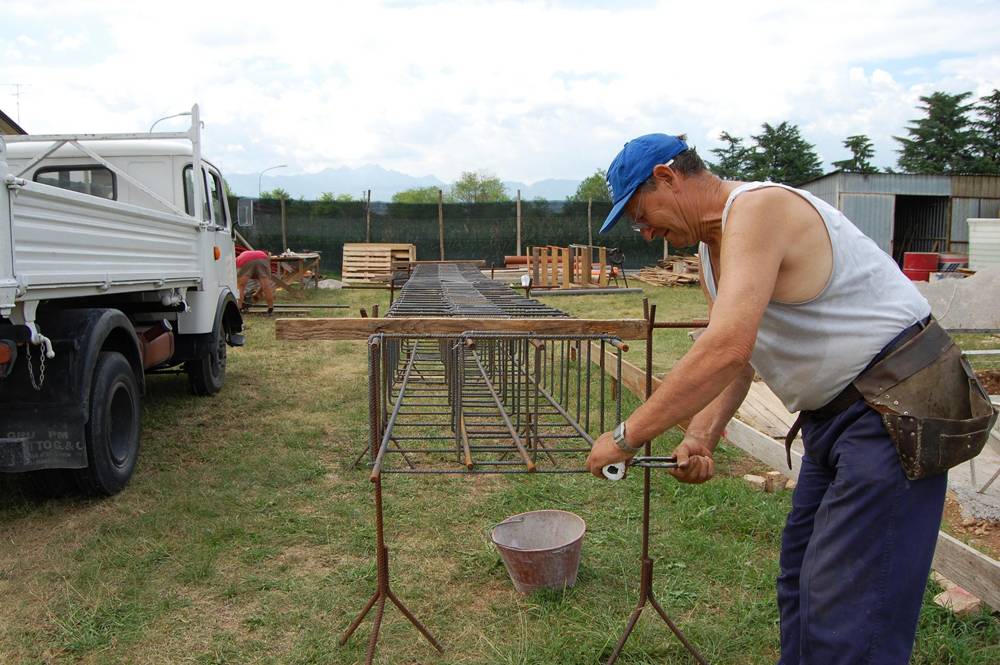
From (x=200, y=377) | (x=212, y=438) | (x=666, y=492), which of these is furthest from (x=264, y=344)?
(x=666, y=492)

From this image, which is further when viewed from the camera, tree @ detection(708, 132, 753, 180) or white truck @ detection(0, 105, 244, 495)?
tree @ detection(708, 132, 753, 180)

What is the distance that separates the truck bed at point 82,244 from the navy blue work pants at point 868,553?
345cm

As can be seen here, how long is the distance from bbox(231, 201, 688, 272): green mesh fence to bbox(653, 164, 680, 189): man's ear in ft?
72.6

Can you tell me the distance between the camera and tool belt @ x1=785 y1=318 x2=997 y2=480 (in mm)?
1778

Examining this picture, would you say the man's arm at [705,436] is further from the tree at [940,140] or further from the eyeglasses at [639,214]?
the tree at [940,140]

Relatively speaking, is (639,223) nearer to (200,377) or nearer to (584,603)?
(584,603)

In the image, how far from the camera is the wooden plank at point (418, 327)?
3.28m

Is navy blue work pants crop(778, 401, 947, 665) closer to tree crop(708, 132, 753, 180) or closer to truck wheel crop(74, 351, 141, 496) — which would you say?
truck wheel crop(74, 351, 141, 496)

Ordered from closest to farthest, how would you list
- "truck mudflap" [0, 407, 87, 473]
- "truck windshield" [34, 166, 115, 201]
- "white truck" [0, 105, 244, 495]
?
1. "white truck" [0, 105, 244, 495]
2. "truck mudflap" [0, 407, 87, 473]
3. "truck windshield" [34, 166, 115, 201]

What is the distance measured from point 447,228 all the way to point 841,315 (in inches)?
899

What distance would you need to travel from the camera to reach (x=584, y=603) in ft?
11.1

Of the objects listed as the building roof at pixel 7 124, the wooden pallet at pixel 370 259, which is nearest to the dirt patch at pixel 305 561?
the building roof at pixel 7 124

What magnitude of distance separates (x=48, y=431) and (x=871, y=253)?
4.03 meters

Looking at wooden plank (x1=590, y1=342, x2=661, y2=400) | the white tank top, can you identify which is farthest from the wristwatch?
wooden plank (x1=590, y1=342, x2=661, y2=400)
